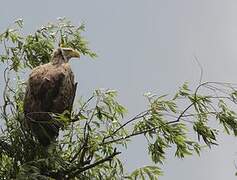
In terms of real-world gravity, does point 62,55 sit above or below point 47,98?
above

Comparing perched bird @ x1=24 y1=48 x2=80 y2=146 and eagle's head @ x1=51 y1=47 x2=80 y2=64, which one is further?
eagle's head @ x1=51 y1=47 x2=80 y2=64

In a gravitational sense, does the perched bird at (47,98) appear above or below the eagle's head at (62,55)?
below

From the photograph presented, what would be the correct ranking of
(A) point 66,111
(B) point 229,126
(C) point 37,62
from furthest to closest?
(C) point 37,62
(B) point 229,126
(A) point 66,111

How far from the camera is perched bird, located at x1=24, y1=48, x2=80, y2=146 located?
6.20 m

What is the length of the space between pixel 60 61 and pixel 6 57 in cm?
111

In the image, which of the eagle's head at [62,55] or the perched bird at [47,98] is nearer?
the perched bird at [47,98]

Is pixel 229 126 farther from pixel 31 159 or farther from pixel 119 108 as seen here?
pixel 31 159

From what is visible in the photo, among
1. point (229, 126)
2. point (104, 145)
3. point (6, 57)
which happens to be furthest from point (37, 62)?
point (229, 126)

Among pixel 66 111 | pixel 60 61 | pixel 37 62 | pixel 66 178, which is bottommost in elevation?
pixel 66 178

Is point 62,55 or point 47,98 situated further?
point 62,55

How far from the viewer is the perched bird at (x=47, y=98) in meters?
6.20

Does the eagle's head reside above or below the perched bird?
above

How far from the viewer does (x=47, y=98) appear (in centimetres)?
623

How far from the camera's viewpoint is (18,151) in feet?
20.9
